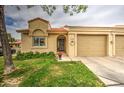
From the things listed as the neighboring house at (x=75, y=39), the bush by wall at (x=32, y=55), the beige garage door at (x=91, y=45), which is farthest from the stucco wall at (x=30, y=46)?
the beige garage door at (x=91, y=45)

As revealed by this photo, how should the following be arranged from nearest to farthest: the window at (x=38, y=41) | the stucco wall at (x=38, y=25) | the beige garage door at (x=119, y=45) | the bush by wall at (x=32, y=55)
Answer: the bush by wall at (x=32, y=55) → the stucco wall at (x=38, y=25) → the beige garage door at (x=119, y=45) → the window at (x=38, y=41)

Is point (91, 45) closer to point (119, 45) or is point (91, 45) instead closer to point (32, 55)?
point (119, 45)

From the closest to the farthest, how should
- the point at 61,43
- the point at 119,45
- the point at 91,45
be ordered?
the point at 91,45, the point at 119,45, the point at 61,43

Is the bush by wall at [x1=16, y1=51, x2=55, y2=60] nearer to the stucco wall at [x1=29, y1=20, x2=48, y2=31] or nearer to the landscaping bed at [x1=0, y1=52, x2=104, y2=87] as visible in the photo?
the stucco wall at [x1=29, y1=20, x2=48, y2=31]

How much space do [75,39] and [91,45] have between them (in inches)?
56.3

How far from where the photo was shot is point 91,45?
17203mm

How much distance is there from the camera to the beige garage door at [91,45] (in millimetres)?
17094

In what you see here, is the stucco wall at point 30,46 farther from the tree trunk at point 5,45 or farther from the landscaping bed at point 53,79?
the landscaping bed at point 53,79

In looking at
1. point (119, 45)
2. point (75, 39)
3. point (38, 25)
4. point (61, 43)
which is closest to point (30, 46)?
point (38, 25)

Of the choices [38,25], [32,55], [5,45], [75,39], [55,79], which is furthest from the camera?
[38,25]

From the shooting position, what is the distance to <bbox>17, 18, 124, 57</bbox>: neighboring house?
16875mm

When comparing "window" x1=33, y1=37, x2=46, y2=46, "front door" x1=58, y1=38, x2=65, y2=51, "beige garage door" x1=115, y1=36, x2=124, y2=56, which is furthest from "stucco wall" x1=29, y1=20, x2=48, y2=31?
"beige garage door" x1=115, y1=36, x2=124, y2=56
